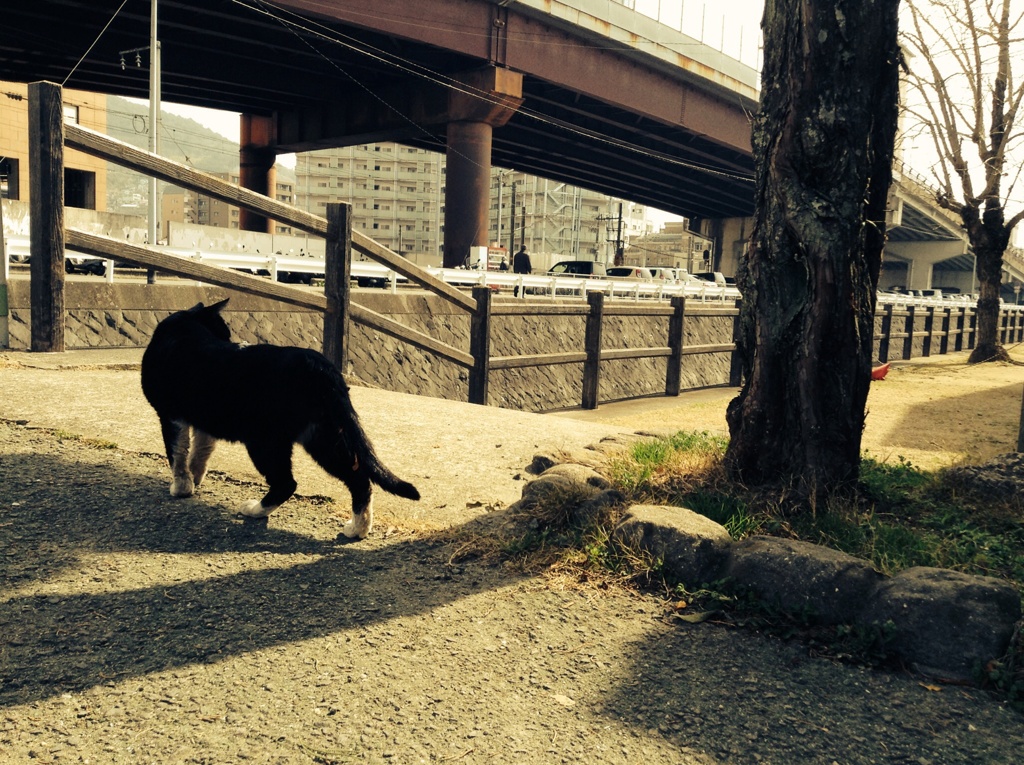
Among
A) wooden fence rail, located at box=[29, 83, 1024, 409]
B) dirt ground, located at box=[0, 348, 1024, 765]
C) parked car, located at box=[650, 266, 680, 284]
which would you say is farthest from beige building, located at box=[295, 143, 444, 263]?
dirt ground, located at box=[0, 348, 1024, 765]

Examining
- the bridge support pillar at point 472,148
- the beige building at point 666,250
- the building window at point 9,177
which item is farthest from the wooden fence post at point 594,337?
the beige building at point 666,250

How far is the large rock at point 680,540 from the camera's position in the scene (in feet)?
11.4

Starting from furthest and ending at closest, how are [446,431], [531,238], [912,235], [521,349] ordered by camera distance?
[531,238]
[912,235]
[521,349]
[446,431]

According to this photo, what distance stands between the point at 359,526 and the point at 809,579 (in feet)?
6.52

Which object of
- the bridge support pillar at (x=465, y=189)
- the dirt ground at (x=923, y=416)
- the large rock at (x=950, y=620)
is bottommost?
the dirt ground at (x=923, y=416)

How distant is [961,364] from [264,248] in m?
22.4

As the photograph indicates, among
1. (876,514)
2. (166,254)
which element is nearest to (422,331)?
(166,254)

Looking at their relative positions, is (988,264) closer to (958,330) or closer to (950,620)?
(958,330)

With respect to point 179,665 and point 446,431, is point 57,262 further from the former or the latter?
point 179,665

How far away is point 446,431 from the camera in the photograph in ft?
20.7

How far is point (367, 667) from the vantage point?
2.66 metres

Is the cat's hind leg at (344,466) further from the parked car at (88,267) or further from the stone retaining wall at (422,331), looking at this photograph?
the parked car at (88,267)

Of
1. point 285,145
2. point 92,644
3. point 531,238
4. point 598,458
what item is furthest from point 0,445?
point 531,238

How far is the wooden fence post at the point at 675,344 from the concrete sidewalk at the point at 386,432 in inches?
308
